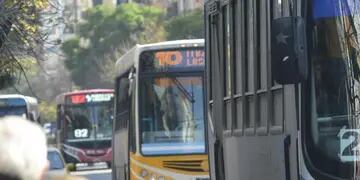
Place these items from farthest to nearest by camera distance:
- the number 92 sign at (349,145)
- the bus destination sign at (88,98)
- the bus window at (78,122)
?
the bus window at (78,122) → the bus destination sign at (88,98) → the number 92 sign at (349,145)

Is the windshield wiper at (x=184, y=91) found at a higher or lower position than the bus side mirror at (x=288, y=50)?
lower

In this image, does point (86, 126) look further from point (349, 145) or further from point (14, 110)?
point (349, 145)

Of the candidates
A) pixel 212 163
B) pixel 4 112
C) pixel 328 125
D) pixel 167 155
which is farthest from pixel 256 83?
pixel 4 112

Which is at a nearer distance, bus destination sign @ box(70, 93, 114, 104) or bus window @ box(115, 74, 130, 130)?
bus window @ box(115, 74, 130, 130)

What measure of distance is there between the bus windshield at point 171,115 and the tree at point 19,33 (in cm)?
202

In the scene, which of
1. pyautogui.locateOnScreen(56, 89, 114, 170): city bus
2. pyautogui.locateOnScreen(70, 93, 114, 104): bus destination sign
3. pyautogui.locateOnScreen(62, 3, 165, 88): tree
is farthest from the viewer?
pyautogui.locateOnScreen(62, 3, 165, 88): tree

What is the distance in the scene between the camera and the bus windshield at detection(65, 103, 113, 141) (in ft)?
122

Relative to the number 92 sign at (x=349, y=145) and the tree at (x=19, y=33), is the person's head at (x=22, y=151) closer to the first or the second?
the number 92 sign at (x=349, y=145)

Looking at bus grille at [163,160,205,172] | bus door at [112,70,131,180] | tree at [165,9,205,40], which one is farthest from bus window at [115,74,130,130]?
tree at [165,9,205,40]

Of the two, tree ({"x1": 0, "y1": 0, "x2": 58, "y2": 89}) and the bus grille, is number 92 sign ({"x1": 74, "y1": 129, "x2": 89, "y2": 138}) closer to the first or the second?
tree ({"x1": 0, "y1": 0, "x2": 58, "y2": 89})

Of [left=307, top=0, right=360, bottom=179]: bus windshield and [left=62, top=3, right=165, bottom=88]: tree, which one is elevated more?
[left=62, top=3, right=165, bottom=88]: tree

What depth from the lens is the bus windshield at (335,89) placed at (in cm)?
662

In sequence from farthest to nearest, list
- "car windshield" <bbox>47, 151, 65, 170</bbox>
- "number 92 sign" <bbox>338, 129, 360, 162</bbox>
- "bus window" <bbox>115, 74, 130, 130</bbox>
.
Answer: "car windshield" <bbox>47, 151, 65, 170</bbox>, "bus window" <bbox>115, 74, 130, 130</bbox>, "number 92 sign" <bbox>338, 129, 360, 162</bbox>

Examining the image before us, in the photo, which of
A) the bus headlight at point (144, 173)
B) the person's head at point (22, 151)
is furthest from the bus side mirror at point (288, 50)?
the bus headlight at point (144, 173)
